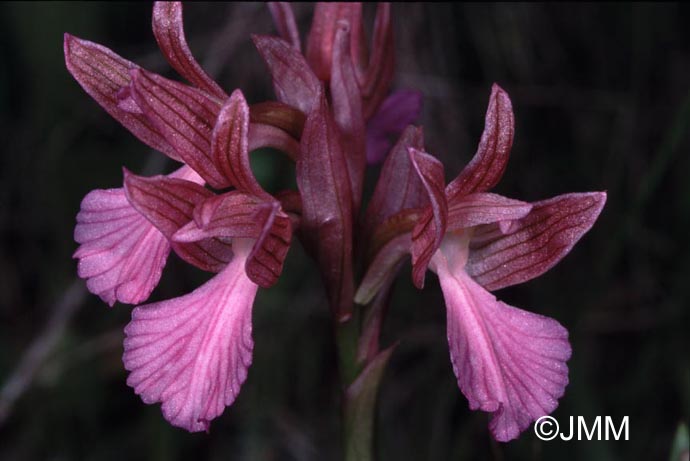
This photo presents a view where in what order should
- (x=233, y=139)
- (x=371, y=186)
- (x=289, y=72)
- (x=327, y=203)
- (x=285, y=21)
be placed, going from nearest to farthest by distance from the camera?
(x=233, y=139)
(x=327, y=203)
(x=289, y=72)
(x=285, y=21)
(x=371, y=186)

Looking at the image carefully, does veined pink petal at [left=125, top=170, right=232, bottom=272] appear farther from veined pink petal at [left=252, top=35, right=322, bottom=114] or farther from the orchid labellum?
veined pink petal at [left=252, top=35, right=322, bottom=114]

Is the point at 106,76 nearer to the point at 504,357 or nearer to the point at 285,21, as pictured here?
the point at 285,21

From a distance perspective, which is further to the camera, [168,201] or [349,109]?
[349,109]

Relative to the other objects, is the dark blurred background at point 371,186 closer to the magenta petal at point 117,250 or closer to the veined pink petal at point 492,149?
the magenta petal at point 117,250

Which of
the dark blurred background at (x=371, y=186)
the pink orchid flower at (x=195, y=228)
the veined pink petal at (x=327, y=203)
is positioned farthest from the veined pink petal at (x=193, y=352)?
the dark blurred background at (x=371, y=186)

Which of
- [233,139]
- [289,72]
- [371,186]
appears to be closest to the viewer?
[233,139]

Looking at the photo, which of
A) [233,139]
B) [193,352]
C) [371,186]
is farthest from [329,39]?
[371,186]
